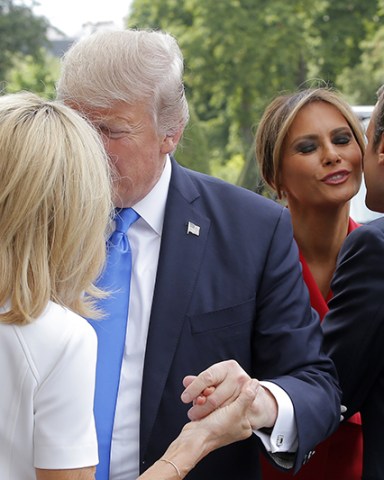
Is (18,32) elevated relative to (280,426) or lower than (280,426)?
lower

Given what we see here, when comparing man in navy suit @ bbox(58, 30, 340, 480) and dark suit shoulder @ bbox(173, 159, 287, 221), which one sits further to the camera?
dark suit shoulder @ bbox(173, 159, 287, 221)

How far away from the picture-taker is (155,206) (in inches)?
117

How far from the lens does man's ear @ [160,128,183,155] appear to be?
3.00 m

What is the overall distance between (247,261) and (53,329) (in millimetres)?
1035

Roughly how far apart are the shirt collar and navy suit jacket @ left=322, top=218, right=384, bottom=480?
59 centimetres

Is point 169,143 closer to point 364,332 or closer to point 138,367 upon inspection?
point 138,367

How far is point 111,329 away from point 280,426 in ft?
1.91

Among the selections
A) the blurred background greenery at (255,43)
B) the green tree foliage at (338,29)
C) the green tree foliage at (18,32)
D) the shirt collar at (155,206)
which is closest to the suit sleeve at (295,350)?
the shirt collar at (155,206)

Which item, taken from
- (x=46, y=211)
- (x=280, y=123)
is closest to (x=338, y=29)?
(x=280, y=123)

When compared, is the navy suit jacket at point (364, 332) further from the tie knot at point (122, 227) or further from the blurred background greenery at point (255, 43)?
the blurred background greenery at point (255, 43)

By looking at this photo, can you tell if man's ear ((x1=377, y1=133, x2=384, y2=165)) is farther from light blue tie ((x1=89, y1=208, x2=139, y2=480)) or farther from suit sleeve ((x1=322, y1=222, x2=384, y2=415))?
light blue tie ((x1=89, y1=208, x2=139, y2=480))

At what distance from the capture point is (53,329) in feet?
6.52

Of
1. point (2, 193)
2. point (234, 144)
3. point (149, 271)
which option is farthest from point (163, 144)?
point (234, 144)

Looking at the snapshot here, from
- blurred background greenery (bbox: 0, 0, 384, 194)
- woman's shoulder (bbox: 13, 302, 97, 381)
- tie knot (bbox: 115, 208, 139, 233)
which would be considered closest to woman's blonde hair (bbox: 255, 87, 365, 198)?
tie knot (bbox: 115, 208, 139, 233)
